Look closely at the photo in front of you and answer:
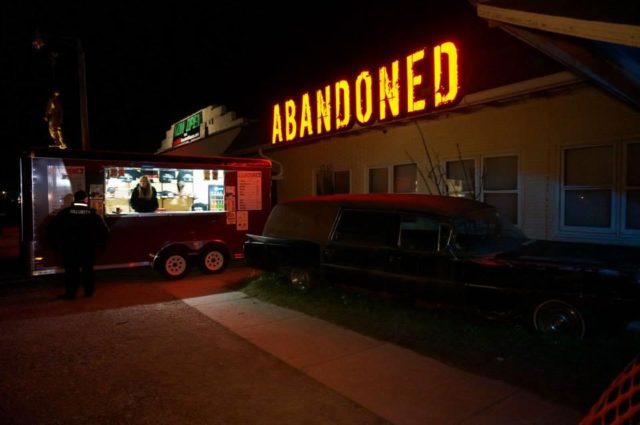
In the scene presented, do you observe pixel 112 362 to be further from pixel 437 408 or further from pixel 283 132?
pixel 283 132

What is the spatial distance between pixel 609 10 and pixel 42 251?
8898mm

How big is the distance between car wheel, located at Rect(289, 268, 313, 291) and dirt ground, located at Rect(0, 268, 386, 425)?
5.40ft

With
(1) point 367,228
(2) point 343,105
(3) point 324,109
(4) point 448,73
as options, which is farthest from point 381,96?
(1) point 367,228

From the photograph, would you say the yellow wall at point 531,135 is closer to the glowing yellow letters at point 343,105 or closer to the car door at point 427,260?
the glowing yellow letters at point 343,105

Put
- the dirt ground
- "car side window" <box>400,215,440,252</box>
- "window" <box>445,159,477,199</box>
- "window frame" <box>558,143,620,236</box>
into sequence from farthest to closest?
1. "window" <box>445,159,477,199</box>
2. "window frame" <box>558,143,620,236</box>
3. "car side window" <box>400,215,440,252</box>
4. the dirt ground

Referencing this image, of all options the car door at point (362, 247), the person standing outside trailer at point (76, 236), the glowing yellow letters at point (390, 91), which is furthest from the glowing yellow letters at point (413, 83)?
the person standing outside trailer at point (76, 236)

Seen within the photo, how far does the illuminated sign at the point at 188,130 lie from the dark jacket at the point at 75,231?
12.6m

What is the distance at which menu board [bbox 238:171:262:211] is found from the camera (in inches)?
408

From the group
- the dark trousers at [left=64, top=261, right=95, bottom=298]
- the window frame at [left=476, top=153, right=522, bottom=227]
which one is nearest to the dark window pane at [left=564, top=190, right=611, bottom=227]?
the window frame at [left=476, top=153, right=522, bottom=227]

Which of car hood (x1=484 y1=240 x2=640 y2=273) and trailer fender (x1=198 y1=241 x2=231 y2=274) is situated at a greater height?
car hood (x1=484 y1=240 x2=640 y2=273)

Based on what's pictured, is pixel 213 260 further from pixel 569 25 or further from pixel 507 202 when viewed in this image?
pixel 569 25

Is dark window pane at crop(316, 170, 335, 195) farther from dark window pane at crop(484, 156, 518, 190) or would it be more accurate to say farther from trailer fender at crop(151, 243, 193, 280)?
dark window pane at crop(484, 156, 518, 190)

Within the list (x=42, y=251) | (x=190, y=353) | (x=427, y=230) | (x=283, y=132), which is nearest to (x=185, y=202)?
(x=42, y=251)

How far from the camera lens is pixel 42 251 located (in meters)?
8.18
